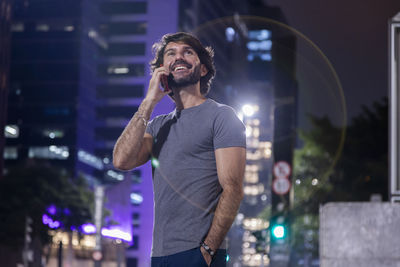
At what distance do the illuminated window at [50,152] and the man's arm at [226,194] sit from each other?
4317 inches

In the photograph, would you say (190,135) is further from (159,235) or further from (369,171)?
(369,171)

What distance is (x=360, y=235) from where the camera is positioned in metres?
5.70

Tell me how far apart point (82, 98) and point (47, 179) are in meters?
60.4

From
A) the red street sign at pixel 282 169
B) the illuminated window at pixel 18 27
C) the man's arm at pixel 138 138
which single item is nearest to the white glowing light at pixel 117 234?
the red street sign at pixel 282 169

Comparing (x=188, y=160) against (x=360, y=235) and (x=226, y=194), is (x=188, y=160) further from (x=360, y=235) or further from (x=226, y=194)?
(x=360, y=235)

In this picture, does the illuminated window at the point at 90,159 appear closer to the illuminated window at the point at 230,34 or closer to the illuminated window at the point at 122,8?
the illuminated window at the point at 122,8

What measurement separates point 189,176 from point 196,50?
651 mm

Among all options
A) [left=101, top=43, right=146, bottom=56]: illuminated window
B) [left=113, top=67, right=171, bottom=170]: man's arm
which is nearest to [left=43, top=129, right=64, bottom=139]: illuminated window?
[left=101, top=43, right=146, bottom=56]: illuminated window

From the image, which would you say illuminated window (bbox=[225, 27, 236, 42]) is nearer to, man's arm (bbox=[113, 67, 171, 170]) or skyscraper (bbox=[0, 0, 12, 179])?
skyscraper (bbox=[0, 0, 12, 179])

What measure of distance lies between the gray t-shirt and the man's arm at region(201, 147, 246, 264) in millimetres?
38

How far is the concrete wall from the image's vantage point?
18.4 feet

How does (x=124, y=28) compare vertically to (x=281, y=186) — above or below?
above

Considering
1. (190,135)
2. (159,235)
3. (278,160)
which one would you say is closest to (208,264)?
(159,235)

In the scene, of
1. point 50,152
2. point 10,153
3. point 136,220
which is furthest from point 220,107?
point 136,220
